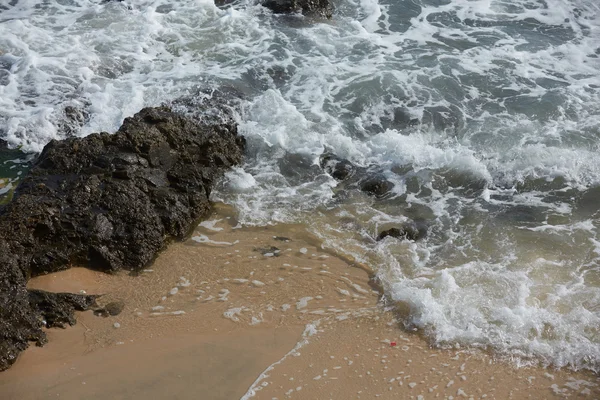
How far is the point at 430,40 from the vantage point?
12086 mm

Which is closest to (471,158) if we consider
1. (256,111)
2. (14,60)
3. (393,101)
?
(393,101)

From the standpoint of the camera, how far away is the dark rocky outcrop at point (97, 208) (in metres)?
5.82

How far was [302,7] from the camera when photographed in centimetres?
1291

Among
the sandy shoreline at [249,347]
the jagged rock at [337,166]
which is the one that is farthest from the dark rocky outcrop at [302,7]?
the sandy shoreline at [249,347]

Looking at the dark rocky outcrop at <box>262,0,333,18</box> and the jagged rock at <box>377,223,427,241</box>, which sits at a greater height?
the dark rocky outcrop at <box>262,0,333,18</box>

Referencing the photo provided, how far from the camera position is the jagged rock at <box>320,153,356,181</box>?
848 centimetres

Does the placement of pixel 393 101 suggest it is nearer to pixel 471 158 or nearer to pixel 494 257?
pixel 471 158

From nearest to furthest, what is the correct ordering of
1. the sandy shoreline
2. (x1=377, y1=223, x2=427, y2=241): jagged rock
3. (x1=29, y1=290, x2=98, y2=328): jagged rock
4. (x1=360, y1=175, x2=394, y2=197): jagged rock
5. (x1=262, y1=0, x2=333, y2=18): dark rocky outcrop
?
1. the sandy shoreline
2. (x1=29, y1=290, x2=98, y2=328): jagged rock
3. (x1=377, y1=223, x2=427, y2=241): jagged rock
4. (x1=360, y1=175, x2=394, y2=197): jagged rock
5. (x1=262, y1=0, x2=333, y2=18): dark rocky outcrop

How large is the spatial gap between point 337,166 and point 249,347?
3623 millimetres

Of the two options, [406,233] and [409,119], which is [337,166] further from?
[409,119]

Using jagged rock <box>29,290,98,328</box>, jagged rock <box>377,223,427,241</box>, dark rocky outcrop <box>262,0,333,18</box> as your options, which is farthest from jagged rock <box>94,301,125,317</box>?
dark rocky outcrop <box>262,0,333,18</box>

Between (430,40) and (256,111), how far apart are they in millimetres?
4525

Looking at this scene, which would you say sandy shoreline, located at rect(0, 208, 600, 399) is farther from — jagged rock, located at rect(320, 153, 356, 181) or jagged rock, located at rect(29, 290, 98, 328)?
jagged rock, located at rect(320, 153, 356, 181)

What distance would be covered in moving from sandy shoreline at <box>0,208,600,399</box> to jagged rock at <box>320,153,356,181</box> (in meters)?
1.90
